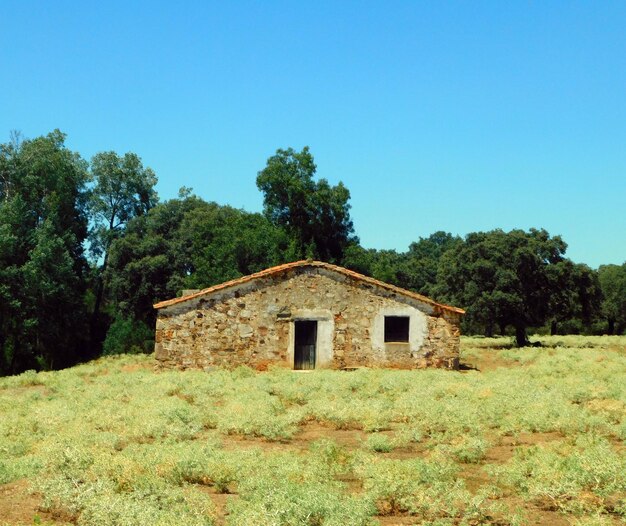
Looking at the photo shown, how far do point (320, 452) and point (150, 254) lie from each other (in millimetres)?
44890

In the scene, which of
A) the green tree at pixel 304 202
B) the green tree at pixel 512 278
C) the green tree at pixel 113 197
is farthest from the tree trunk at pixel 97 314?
the green tree at pixel 512 278

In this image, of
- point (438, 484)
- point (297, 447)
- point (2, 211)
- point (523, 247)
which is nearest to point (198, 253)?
point (2, 211)

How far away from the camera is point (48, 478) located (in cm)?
955

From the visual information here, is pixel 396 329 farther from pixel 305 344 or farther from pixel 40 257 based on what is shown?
pixel 40 257

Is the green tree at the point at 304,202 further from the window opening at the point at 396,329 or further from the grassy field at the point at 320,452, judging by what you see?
the grassy field at the point at 320,452

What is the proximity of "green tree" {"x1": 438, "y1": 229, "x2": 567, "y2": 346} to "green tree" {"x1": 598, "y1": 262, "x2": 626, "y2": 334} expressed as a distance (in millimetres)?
34972

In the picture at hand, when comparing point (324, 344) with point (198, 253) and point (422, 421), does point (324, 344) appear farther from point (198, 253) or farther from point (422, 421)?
point (198, 253)

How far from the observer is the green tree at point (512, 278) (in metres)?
42.3

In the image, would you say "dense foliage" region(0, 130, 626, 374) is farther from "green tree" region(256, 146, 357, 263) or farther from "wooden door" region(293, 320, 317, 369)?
"wooden door" region(293, 320, 317, 369)

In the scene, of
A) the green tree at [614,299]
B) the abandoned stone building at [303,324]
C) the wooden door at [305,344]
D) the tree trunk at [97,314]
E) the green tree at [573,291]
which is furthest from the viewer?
the green tree at [614,299]

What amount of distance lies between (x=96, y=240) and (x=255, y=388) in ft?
133

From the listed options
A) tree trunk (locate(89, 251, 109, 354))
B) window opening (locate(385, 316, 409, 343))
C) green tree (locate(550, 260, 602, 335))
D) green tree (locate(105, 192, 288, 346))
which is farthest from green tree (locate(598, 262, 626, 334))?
window opening (locate(385, 316, 409, 343))

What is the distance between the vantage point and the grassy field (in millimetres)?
8586

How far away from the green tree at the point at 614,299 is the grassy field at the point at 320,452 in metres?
57.2
